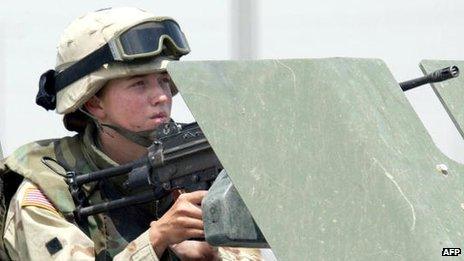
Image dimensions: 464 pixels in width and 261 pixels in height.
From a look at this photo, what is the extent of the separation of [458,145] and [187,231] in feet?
8.00

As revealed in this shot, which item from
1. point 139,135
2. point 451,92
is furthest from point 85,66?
point 451,92

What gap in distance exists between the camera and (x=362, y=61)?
3.00 metres

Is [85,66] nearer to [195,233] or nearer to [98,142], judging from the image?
[98,142]

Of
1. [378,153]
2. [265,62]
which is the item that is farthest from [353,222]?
[265,62]

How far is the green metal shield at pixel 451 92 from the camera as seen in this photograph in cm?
344

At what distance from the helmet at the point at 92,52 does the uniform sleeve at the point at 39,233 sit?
0.32 m

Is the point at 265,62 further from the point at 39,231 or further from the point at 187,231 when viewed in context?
the point at 39,231

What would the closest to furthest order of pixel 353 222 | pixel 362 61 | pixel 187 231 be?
1. pixel 353 222
2. pixel 362 61
3. pixel 187 231

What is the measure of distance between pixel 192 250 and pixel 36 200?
1.45ft

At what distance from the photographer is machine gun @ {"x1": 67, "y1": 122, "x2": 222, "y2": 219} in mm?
3809

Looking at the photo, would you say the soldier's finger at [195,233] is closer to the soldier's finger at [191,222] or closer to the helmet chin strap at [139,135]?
the soldier's finger at [191,222]

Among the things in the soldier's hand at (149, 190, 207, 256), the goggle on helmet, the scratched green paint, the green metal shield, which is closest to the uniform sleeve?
the soldier's hand at (149, 190, 207, 256)

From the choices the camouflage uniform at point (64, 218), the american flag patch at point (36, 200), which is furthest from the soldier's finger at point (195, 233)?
the american flag patch at point (36, 200)

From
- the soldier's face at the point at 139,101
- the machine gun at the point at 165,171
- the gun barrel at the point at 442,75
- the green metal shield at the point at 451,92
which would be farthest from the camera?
the soldier's face at the point at 139,101
